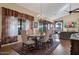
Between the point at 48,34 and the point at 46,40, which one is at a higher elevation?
the point at 48,34

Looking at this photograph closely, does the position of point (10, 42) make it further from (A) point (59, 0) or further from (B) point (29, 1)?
(A) point (59, 0)

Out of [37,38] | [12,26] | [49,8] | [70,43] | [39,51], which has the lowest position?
[39,51]

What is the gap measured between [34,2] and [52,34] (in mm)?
836

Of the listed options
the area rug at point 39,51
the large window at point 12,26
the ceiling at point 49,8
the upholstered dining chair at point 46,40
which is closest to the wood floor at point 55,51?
the area rug at point 39,51

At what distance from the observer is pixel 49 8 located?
2588mm

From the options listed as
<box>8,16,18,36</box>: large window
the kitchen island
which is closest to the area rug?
the kitchen island

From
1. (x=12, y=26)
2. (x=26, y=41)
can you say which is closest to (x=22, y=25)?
(x=12, y=26)

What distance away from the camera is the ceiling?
8.39 feet

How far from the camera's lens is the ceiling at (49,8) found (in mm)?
2557

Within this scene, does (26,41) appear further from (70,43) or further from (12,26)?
(70,43)

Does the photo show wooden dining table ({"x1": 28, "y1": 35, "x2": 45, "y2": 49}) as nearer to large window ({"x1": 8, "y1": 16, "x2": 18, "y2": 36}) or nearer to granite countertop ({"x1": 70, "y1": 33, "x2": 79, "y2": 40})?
large window ({"x1": 8, "y1": 16, "x2": 18, "y2": 36})

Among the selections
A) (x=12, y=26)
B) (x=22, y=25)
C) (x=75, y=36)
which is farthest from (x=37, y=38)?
(x=75, y=36)
